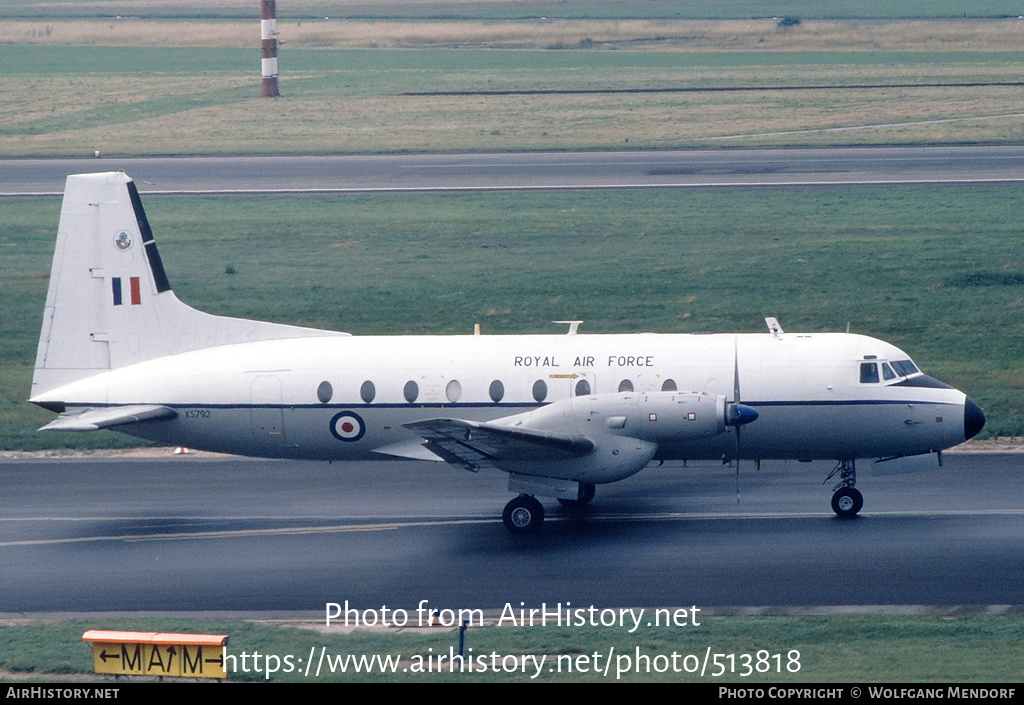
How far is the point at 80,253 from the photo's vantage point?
2436 centimetres

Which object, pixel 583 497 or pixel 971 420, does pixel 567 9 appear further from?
pixel 971 420

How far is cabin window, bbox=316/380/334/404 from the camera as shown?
23.2 meters

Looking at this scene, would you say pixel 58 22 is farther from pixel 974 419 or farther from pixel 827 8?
pixel 974 419

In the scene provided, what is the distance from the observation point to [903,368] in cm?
2258

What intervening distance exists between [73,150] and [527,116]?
26.8 metres

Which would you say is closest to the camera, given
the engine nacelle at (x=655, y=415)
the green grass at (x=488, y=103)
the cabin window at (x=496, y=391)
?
the engine nacelle at (x=655, y=415)

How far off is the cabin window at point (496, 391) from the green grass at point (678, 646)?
19.5 feet

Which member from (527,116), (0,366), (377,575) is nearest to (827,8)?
(527,116)

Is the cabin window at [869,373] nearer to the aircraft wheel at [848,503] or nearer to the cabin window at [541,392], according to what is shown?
the aircraft wheel at [848,503]

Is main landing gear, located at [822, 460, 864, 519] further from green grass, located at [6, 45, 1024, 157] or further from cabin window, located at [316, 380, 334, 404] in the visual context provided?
green grass, located at [6, 45, 1024, 157]

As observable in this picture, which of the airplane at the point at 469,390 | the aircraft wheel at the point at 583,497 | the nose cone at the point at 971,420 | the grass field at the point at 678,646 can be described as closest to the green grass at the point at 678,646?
the grass field at the point at 678,646

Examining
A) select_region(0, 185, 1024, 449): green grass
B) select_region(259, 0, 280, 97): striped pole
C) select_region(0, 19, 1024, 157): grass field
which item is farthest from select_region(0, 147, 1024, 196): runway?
select_region(259, 0, 280, 97): striped pole

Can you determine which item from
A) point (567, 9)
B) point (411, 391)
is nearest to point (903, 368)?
point (411, 391)

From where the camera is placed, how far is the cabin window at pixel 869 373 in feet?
73.0
